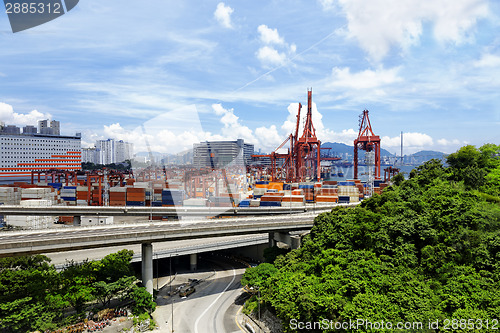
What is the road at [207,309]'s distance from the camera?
13633 mm

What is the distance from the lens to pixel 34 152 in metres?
65.3

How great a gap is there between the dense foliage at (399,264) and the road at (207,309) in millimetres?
1813

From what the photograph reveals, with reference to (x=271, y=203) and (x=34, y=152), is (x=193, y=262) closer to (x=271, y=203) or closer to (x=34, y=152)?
(x=271, y=203)

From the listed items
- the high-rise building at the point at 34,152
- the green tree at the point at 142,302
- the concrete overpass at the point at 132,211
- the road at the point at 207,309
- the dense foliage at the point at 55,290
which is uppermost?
→ the high-rise building at the point at 34,152

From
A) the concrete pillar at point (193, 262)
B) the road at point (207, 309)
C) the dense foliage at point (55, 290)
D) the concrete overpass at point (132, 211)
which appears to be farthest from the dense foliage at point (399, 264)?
the concrete overpass at point (132, 211)

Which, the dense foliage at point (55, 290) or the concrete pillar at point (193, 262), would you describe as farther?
the concrete pillar at point (193, 262)

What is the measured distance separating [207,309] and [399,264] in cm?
930

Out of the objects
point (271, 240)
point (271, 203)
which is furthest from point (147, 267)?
point (271, 203)

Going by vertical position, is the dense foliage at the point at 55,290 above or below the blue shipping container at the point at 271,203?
below

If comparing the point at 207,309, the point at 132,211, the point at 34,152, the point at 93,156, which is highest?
the point at 93,156

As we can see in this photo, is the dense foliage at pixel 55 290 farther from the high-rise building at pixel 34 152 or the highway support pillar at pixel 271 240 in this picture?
the high-rise building at pixel 34 152

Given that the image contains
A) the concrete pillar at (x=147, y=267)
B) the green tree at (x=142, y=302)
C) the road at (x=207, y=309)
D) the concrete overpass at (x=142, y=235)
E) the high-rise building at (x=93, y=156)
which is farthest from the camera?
the high-rise building at (x=93, y=156)

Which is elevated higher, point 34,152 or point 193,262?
point 34,152

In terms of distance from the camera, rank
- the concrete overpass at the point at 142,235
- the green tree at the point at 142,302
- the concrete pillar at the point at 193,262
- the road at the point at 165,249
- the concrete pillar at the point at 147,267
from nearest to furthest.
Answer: the concrete overpass at the point at 142,235 → the green tree at the point at 142,302 → the concrete pillar at the point at 147,267 → the road at the point at 165,249 → the concrete pillar at the point at 193,262
